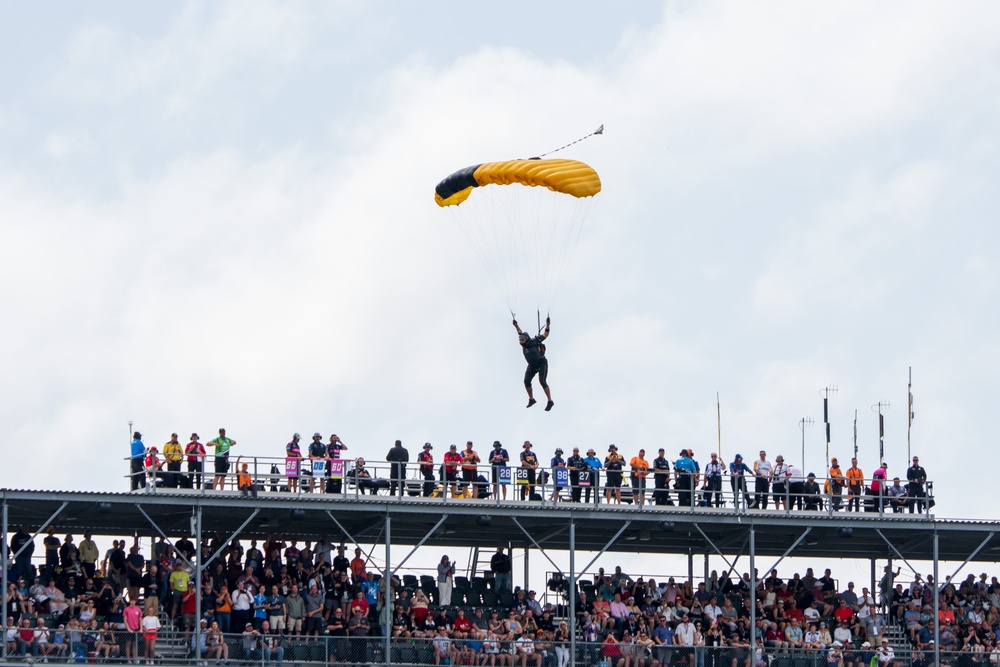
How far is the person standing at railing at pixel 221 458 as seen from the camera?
147ft

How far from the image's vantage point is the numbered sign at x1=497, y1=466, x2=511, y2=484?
46281 mm

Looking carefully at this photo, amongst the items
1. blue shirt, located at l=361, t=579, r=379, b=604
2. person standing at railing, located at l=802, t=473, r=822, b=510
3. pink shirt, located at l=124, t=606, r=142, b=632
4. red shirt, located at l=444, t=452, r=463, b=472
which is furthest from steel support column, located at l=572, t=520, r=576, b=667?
pink shirt, located at l=124, t=606, r=142, b=632

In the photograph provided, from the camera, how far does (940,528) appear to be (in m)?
48.5

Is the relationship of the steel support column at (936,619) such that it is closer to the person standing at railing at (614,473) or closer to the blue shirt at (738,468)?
the blue shirt at (738,468)

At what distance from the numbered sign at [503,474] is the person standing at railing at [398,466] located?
184 cm

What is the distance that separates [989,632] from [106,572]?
18.3 m

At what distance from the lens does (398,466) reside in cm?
4584

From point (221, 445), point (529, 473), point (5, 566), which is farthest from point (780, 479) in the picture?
point (5, 566)

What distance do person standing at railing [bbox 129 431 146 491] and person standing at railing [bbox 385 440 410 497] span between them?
477 centimetres

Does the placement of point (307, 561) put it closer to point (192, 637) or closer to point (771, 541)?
point (192, 637)

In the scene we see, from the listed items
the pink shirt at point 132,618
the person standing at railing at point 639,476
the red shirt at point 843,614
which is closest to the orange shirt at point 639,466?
the person standing at railing at point 639,476

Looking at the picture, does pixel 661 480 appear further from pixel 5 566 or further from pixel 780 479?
pixel 5 566

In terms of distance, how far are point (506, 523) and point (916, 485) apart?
28.6ft

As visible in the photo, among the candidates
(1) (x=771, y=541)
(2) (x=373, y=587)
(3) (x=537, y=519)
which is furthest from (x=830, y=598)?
(2) (x=373, y=587)
